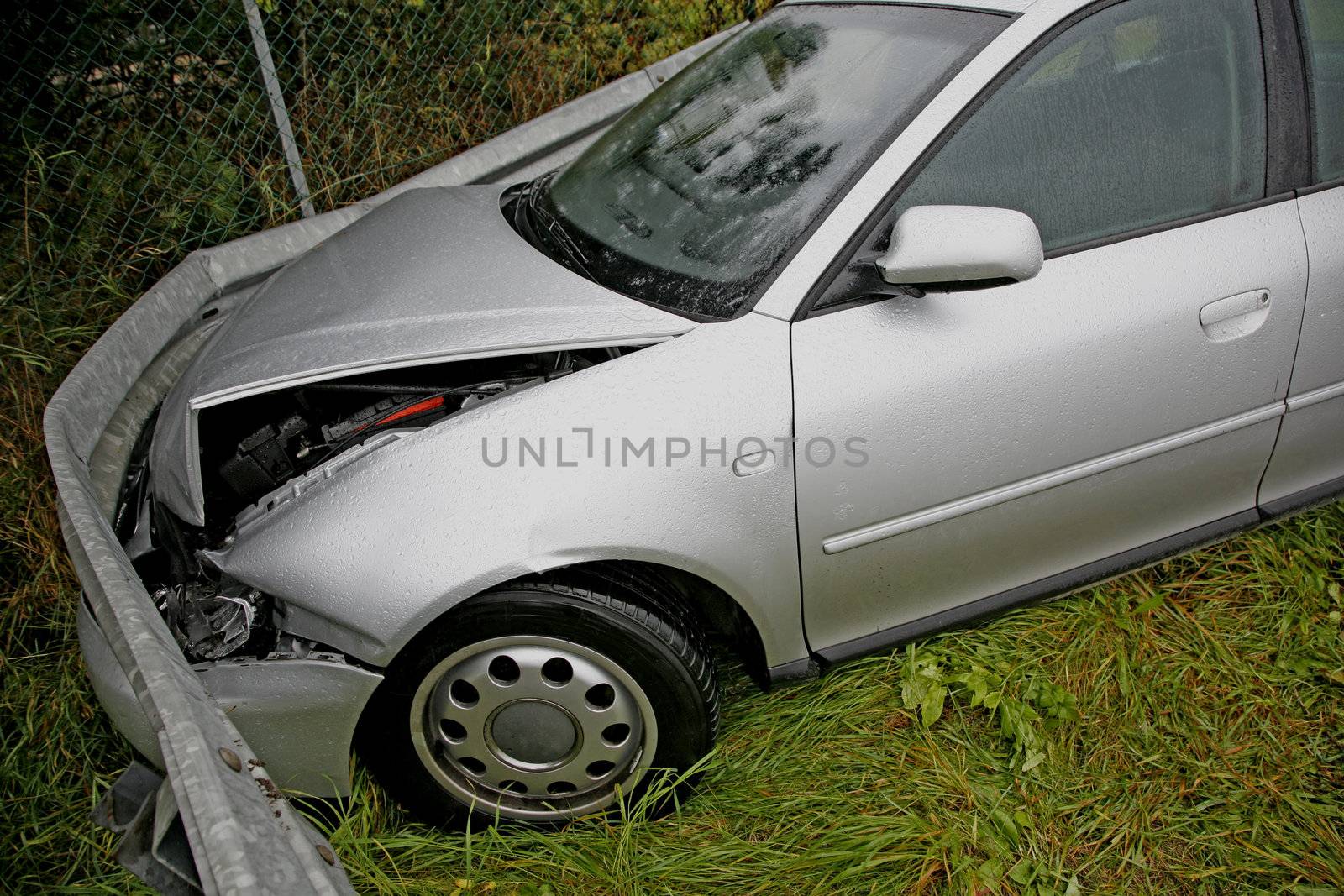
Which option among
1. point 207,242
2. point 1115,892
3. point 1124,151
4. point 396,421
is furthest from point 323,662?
point 207,242

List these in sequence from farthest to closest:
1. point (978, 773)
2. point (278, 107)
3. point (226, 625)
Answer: point (278, 107) → point (978, 773) → point (226, 625)

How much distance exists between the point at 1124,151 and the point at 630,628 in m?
1.41

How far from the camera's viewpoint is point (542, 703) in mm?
1784

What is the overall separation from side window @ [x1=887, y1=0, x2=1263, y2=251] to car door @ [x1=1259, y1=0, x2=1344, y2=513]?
6.0 inches

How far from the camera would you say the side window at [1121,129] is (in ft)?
6.00

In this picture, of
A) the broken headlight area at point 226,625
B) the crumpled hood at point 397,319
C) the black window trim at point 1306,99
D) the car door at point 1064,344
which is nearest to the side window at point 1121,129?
the car door at point 1064,344

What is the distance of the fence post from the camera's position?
3.40 metres

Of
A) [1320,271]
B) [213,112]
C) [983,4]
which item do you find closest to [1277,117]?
[1320,271]

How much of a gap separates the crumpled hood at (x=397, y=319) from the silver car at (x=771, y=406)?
0.4 inches

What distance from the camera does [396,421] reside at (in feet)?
6.38

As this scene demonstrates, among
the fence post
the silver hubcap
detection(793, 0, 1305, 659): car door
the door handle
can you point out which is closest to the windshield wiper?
detection(793, 0, 1305, 659): car door

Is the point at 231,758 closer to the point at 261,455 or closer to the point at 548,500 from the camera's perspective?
the point at 548,500

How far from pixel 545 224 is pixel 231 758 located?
140cm

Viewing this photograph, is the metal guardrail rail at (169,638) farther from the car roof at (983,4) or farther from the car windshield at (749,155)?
the car roof at (983,4)
